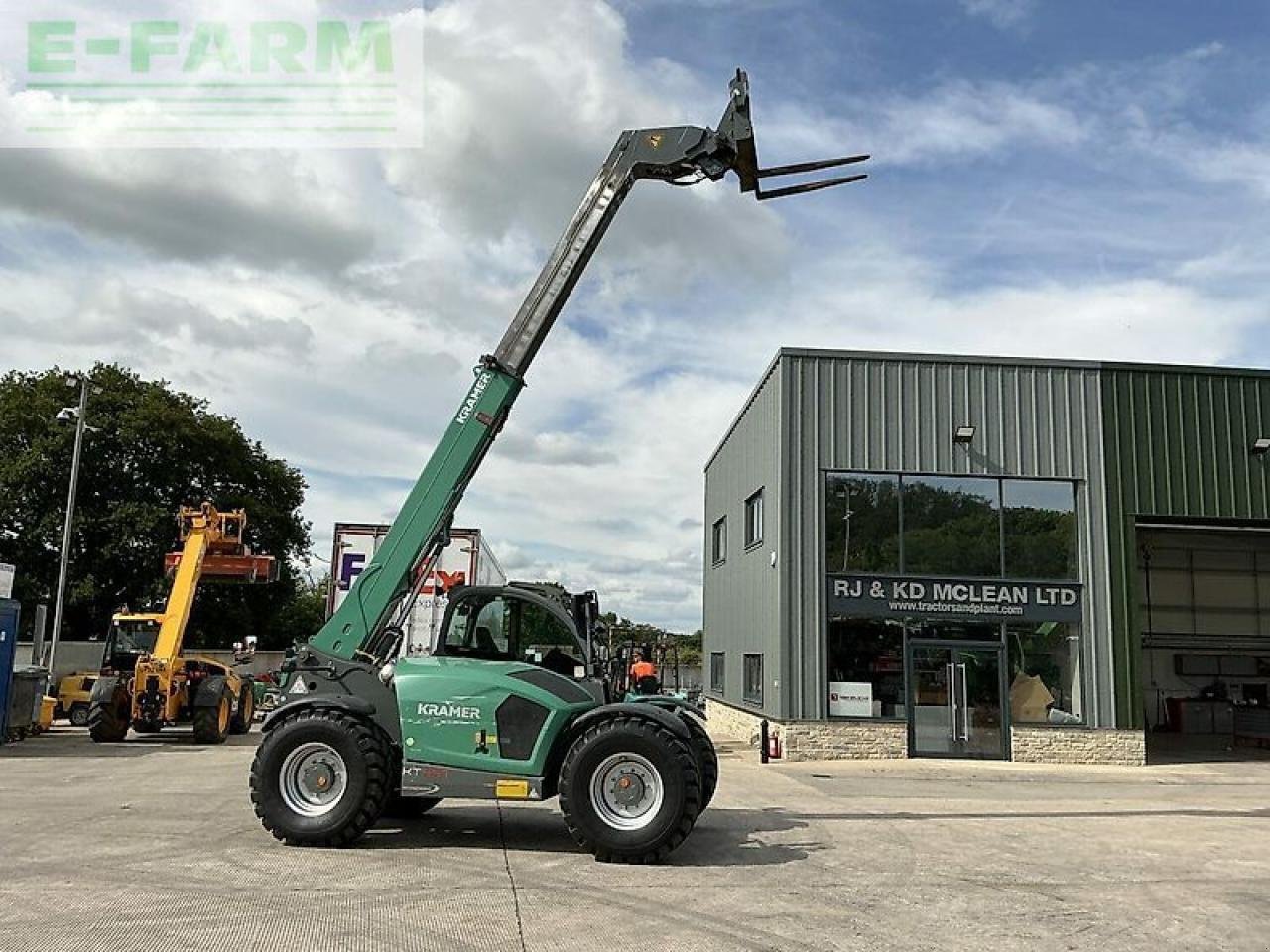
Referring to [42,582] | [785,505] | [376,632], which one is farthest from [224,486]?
[376,632]

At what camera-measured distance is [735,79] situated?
1020 centimetres

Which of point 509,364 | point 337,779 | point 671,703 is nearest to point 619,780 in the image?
point 671,703

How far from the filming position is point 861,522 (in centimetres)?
1970

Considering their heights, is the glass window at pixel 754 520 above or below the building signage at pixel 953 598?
above

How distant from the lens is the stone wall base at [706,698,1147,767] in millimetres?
18625

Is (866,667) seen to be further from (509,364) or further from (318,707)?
(318,707)

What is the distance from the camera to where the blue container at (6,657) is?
18.1 meters

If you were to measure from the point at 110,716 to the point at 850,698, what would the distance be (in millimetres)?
13688

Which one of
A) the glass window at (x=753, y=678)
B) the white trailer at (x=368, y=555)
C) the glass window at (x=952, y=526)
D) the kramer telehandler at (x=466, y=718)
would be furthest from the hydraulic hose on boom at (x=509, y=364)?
the glass window at (x=753, y=678)

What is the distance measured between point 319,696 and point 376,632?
0.77 metres

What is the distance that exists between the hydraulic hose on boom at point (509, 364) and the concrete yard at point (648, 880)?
2100mm

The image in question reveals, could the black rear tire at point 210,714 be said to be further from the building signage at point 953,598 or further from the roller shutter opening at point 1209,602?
the roller shutter opening at point 1209,602

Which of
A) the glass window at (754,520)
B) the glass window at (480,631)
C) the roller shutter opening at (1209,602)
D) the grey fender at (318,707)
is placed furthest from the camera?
the roller shutter opening at (1209,602)

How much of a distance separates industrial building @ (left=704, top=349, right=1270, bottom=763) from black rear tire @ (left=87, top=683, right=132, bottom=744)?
12142 mm
